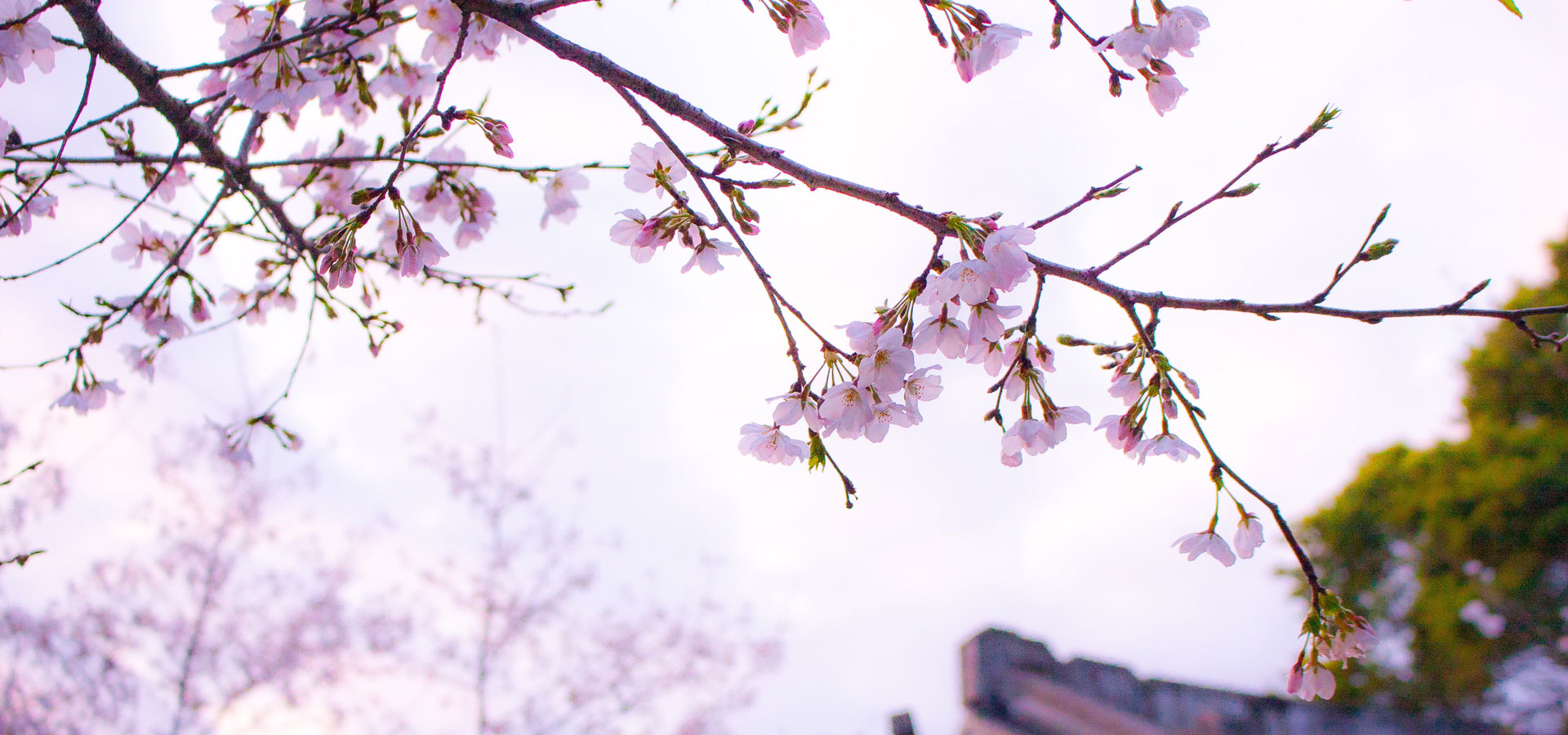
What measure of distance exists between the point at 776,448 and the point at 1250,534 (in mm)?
914

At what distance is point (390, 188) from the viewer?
1.31m

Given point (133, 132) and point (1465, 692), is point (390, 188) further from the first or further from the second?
point (1465, 692)

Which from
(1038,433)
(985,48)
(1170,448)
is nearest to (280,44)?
(985,48)

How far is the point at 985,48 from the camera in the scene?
1.33m

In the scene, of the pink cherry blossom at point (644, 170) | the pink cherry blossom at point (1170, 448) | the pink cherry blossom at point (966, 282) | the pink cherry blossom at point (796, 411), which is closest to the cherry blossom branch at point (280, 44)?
the pink cherry blossom at point (644, 170)

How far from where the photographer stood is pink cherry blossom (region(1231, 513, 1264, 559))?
4.88 feet

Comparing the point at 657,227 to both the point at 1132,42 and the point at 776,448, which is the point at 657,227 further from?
the point at 1132,42

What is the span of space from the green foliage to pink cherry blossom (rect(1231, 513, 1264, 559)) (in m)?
11.7

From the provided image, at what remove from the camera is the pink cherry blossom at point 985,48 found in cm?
131

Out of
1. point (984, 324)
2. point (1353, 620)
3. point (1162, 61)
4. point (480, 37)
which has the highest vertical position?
point (480, 37)

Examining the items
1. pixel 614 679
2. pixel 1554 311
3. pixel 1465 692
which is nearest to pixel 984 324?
pixel 1554 311

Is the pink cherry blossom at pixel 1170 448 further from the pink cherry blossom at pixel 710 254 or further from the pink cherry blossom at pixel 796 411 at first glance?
the pink cherry blossom at pixel 710 254

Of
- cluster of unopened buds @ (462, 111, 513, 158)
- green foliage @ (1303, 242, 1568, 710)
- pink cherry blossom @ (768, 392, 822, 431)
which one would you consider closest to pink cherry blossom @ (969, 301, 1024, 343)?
pink cherry blossom @ (768, 392, 822, 431)

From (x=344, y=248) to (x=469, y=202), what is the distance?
2.72 feet
